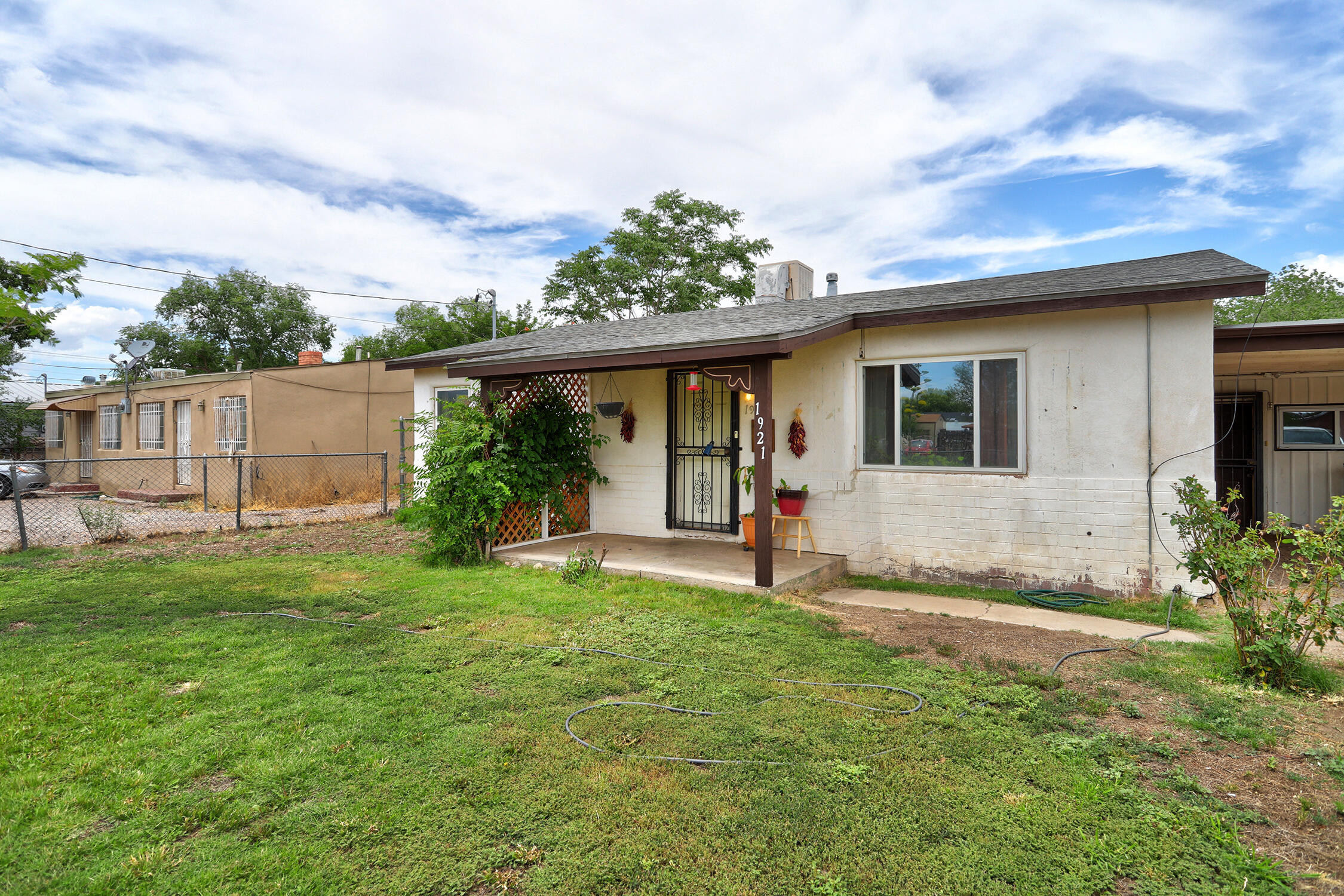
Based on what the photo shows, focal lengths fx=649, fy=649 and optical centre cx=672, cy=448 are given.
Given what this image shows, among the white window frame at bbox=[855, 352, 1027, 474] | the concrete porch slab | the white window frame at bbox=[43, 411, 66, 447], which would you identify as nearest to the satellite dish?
the white window frame at bbox=[43, 411, 66, 447]

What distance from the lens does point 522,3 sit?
8773 mm

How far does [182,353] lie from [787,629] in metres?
34.5

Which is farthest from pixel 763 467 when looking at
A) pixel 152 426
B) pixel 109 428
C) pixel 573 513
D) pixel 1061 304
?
pixel 109 428

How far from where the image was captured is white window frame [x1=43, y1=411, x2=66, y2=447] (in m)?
20.3

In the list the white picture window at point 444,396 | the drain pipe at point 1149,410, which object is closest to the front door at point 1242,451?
the drain pipe at point 1149,410

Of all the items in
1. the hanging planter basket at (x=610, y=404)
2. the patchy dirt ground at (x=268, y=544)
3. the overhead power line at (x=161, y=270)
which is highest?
the overhead power line at (x=161, y=270)

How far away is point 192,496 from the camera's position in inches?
539

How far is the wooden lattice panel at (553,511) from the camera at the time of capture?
25.5 ft

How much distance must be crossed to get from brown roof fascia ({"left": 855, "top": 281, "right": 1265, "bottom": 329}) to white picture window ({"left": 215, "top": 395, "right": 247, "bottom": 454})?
13.1 metres

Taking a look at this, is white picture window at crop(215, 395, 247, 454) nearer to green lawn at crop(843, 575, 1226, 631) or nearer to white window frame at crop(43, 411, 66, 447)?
white window frame at crop(43, 411, 66, 447)

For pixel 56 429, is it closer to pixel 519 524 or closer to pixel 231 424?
pixel 231 424

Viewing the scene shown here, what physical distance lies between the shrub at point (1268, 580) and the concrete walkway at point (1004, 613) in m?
0.89

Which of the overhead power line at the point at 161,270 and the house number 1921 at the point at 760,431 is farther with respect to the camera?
the overhead power line at the point at 161,270

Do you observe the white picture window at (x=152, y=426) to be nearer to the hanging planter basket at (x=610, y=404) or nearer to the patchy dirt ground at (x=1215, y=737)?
the hanging planter basket at (x=610, y=404)
